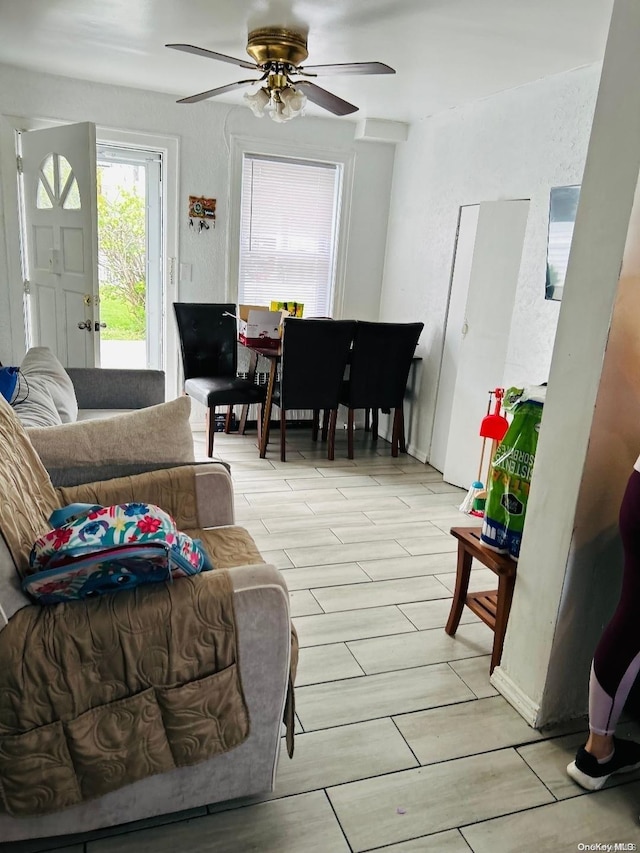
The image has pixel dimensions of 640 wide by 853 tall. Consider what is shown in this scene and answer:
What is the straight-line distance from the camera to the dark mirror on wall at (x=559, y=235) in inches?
114

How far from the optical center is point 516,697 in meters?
1.92

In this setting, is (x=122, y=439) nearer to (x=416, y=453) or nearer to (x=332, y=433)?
(x=332, y=433)

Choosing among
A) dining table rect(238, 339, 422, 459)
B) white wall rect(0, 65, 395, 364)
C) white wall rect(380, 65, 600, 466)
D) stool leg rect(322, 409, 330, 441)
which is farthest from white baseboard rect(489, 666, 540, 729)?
white wall rect(0, 65, 395, 364)

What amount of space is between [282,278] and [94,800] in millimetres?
4017

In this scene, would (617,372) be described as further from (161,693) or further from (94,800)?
(94,800)

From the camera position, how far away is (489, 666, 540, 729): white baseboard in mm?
1839

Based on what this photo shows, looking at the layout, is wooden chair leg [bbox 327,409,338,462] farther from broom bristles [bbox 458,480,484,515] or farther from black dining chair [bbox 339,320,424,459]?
broom bristles [bbox 458,480,484,515]

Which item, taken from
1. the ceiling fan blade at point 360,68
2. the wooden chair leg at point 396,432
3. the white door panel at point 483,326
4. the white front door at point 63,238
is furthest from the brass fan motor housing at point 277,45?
the wooden chair leg at point 396,432

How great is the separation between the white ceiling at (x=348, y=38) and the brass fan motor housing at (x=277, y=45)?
0.06 meters

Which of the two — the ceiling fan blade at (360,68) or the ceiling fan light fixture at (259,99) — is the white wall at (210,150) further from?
the ceiling fan blade at (360,68)

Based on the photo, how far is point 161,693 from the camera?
4.21 ft

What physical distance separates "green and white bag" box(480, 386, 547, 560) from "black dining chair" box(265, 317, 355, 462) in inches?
77.1

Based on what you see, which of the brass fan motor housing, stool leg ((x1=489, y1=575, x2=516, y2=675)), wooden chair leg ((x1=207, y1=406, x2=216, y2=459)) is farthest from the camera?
wooden chair leg ((x1=207, y1=406, x2=216, y2=459))

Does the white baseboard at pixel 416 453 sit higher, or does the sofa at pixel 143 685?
the sofa at pixel 143 685
